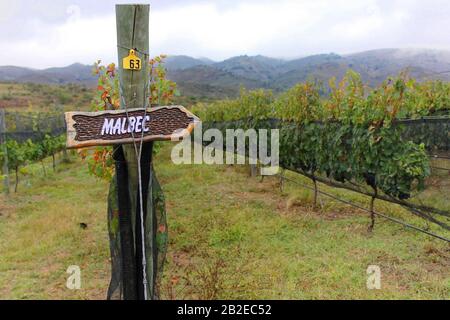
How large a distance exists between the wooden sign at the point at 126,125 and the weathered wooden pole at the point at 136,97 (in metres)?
0.12

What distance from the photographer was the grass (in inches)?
161

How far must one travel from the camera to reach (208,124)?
70.3ft

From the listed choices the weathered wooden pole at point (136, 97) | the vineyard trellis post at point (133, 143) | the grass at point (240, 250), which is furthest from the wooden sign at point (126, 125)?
the grass at point (240, 250)

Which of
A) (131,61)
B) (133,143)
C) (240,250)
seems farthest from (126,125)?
(240,250)

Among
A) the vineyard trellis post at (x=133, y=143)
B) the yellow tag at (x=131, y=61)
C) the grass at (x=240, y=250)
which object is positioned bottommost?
the grass at (x=240, y=250)

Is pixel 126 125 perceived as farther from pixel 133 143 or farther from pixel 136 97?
pixel 136 97

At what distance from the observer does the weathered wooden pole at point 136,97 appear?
280 cm

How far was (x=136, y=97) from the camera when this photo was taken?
2.87 metres

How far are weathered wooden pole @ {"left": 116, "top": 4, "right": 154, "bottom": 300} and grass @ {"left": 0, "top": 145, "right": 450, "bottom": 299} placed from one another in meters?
0.94

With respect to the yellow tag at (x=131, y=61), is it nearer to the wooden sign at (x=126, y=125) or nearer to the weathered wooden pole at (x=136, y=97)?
the weathered wooden pole at (x=136, y=97)

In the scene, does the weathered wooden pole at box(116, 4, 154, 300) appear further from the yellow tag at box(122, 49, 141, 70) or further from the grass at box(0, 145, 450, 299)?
the grass at box(0, 145, 450, 299)

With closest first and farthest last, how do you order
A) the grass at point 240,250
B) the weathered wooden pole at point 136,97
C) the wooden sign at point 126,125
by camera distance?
the wooden sign at point 126,125, the weathered wooden pole at point 136,97, the grass at point 240,250

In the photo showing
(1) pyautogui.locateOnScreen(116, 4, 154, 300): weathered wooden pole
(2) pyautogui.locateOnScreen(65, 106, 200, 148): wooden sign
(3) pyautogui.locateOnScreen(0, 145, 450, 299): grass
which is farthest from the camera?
(3) pyautogui.locateOnScreen(0, 145, 450, 299): grass

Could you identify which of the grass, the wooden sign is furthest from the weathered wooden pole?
the grass
